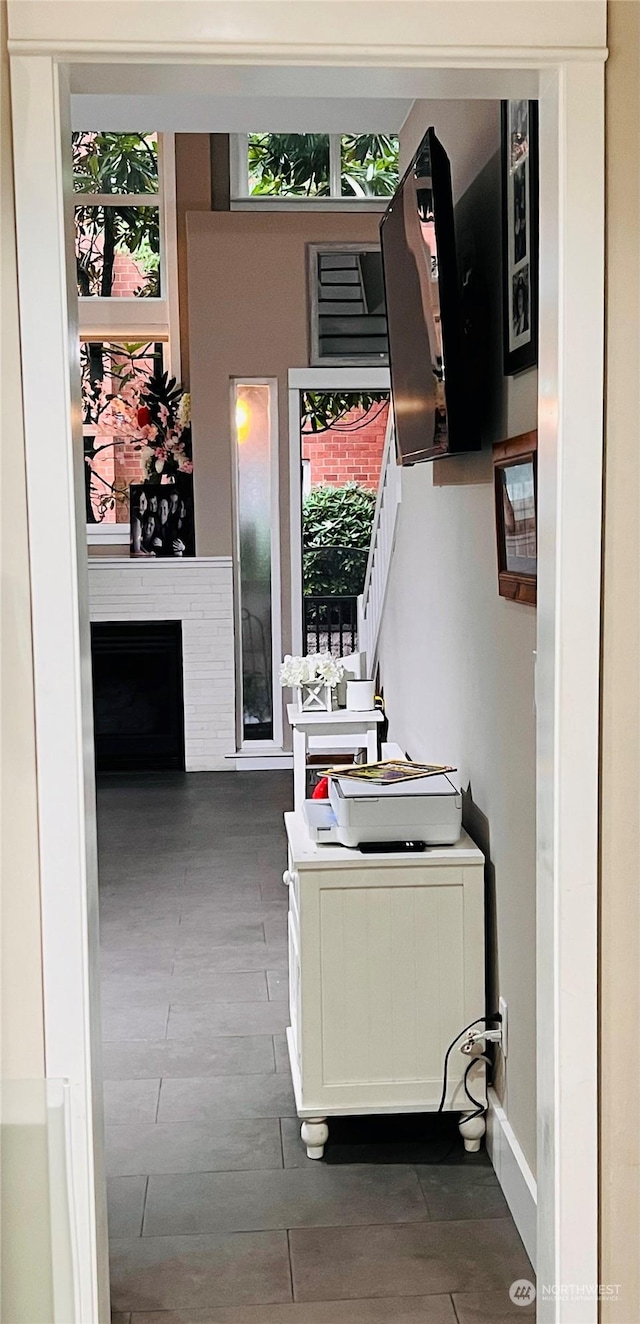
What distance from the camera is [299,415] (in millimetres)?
7262

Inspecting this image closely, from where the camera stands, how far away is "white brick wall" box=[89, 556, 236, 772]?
7.28m

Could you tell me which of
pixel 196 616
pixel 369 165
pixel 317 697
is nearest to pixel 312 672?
pixel 317 697

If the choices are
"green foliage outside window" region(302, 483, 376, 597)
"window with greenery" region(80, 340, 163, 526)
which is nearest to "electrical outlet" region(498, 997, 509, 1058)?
"window with greenery" region(80, 340, 163, 526)

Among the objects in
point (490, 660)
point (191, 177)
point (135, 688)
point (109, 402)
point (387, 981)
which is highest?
point (191, 177)

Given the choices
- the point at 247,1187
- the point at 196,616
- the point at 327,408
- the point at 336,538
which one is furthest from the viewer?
the point at 336,538

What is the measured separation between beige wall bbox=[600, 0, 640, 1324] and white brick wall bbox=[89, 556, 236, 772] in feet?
17.9

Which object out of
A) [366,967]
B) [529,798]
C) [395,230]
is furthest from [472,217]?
[366,967]

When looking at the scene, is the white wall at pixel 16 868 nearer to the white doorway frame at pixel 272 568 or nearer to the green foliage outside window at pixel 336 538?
the white doorway frame at pixel 272 568

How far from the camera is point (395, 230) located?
129 inches

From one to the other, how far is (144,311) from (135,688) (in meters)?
2.24

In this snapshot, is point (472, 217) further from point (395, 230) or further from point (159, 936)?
point (159, 936)

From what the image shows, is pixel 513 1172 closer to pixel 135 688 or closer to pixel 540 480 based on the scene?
pixel 540 480

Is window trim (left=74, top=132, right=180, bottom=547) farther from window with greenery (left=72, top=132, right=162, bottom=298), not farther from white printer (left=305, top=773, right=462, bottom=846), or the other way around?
white printer (left=305, top=773, right=462, bottom=846)

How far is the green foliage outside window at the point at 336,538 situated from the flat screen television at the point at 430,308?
6.66 meters
